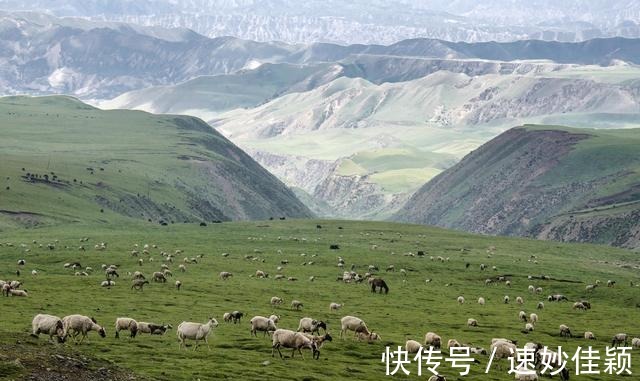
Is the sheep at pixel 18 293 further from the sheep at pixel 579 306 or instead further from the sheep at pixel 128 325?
the sheep at pixel 579 306

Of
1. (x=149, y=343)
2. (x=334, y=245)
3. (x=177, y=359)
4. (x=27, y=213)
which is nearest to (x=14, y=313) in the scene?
(x=149, y=343)

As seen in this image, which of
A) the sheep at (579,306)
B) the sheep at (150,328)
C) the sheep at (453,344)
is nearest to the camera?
the sheep at (150,328)

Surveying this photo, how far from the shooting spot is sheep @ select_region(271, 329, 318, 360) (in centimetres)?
5394

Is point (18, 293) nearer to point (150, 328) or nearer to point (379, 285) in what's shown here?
point (150, 328)

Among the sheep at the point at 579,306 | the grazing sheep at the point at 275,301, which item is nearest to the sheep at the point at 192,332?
the grazing sheep at the point at 275,301

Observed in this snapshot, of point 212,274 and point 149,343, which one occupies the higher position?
point 212,274

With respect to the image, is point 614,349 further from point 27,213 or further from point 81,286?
point 27,213

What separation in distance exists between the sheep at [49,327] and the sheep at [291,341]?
11.2 m

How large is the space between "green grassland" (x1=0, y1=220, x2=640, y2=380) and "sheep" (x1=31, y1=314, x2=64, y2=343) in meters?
0.85

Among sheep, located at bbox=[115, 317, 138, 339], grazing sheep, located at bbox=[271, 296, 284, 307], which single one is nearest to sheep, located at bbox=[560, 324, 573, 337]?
grazing sheep, located at bbox=[271, 296, 284, 307]

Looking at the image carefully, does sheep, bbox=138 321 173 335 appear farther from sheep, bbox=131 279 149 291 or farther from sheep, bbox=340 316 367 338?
sheep, bbox=131 279 149 291

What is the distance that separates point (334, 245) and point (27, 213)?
2335 inches

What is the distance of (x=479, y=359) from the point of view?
5831cm

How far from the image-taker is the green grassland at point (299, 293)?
52531mm
